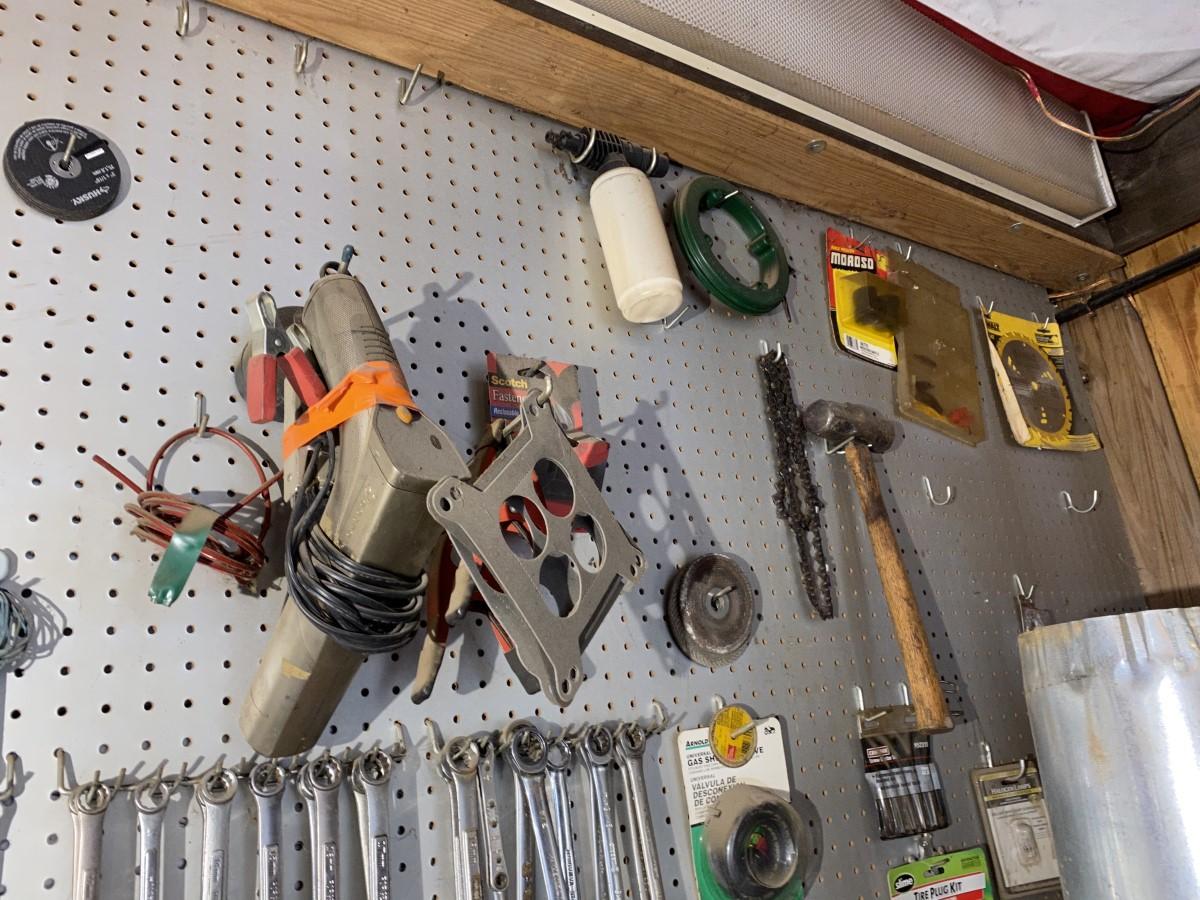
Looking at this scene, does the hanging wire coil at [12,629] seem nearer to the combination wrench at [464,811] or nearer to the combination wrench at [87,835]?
the combination wrench at [87,835]

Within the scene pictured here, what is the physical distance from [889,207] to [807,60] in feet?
1.36

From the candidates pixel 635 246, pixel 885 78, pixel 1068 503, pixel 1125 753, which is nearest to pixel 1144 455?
→ pixel 1068 503

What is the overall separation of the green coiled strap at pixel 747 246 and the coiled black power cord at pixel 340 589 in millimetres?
780

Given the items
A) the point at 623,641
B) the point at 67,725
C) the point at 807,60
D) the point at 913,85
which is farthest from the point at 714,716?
the point at 913,85

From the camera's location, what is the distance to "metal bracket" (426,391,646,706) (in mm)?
722

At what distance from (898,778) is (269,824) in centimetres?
99

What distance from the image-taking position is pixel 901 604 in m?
1.43

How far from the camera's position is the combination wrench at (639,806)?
40.5 inches

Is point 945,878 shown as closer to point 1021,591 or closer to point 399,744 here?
point 1021,591

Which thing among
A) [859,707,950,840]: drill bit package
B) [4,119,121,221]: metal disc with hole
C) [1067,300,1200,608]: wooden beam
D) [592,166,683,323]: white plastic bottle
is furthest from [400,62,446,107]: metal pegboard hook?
[1067,300,1200,608]: wooden beam

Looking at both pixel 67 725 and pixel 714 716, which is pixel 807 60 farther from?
pixel 67 725

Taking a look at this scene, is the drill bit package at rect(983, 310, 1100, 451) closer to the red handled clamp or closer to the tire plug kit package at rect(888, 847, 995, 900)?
the tire plug kit package at rect(888, 847, 995, 900)

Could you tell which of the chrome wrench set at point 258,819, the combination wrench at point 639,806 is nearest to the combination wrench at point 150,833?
the chrome wrench set at point 258,819

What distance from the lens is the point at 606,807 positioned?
3.40 feet
